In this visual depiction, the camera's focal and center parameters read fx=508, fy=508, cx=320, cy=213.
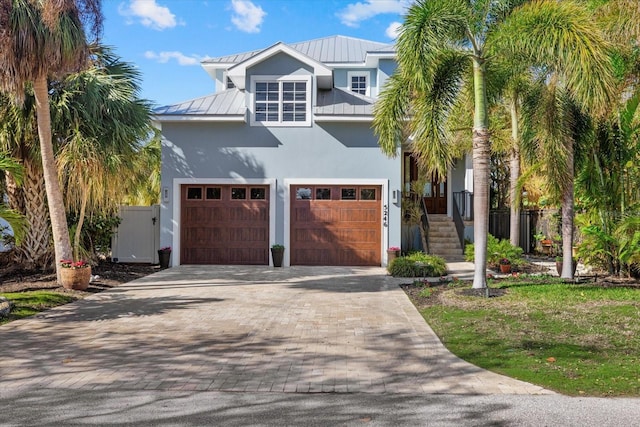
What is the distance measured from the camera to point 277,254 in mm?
14789

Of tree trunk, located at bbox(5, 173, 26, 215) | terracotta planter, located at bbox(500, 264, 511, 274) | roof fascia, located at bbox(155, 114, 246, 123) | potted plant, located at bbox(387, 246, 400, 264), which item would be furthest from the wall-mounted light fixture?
tree trunk, located at bbox(5, 173, 26, 215)

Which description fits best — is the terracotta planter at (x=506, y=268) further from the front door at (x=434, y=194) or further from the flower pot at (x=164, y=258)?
the flower pot at (x=164, y=258)

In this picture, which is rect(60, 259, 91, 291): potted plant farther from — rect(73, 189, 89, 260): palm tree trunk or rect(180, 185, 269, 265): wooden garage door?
rect(180, 185, 269, 265): wooden garage door

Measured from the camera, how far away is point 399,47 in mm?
9344

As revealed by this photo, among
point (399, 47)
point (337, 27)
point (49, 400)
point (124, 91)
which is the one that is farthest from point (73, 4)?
point (337, 27)

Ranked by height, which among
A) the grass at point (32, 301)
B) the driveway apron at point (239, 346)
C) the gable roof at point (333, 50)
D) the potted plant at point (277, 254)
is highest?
the gable roof at point (333, 50)

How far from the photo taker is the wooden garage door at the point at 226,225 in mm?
15203

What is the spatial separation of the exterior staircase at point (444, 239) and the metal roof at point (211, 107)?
7781 mm

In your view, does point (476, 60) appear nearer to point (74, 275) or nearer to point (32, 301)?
point (74, 275)

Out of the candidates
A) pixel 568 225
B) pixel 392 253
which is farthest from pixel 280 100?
pixel 568 225

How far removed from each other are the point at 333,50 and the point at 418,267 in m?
12.4

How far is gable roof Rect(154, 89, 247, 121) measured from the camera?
14797 mm

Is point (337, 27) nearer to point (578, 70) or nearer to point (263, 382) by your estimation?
point (578, 70)

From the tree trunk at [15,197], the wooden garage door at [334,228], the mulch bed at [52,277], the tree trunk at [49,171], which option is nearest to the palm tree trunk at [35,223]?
the tree trunk at [15,197]
